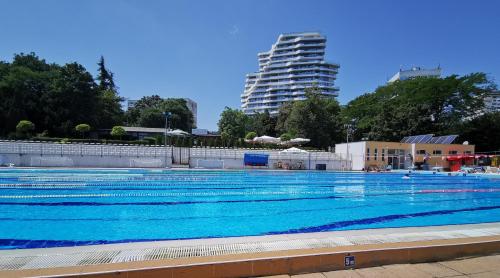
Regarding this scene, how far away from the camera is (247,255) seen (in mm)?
3076

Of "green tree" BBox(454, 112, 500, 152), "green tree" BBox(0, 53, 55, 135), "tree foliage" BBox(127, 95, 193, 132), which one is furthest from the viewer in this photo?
"tree foliage" BBox(127, 95, 193, 132)

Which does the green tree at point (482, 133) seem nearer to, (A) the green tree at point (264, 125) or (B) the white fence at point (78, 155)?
(A) the green tree at point (264, 125)

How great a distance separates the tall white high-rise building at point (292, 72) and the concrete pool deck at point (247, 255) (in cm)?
10221

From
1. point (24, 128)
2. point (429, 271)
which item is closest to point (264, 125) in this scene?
point (24, 128)

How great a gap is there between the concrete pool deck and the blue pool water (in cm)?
204

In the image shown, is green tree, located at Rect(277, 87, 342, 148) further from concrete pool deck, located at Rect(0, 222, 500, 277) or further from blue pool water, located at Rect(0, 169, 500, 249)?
concrete pool deck, located at Rect(0, 222, 500, 277)

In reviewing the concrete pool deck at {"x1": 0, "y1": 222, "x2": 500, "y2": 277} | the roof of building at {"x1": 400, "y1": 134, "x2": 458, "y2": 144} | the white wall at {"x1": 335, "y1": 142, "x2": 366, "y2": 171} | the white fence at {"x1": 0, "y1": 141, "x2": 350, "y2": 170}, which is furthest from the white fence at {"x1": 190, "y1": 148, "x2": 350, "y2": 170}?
the concrete pool deck at {"x1": 0, "y1": 222, "x2": 500, "y2": 277}

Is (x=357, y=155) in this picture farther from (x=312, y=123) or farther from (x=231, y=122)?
(x=231, y=122)

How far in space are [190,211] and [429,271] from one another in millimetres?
5926

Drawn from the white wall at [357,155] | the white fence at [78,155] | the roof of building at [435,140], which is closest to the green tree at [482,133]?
the roof of building at [435,140]

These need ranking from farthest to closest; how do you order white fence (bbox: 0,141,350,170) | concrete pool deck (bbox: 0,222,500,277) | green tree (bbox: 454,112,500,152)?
green tree (bbox: 454,112,500,152) < white fence (bbox: 0,141,350,170) < concrete pool deck (bbox: 0,222,500,277)

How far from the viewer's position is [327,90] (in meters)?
109

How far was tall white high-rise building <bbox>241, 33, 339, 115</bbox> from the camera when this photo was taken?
10888 cm

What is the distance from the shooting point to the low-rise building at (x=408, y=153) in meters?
28.9
